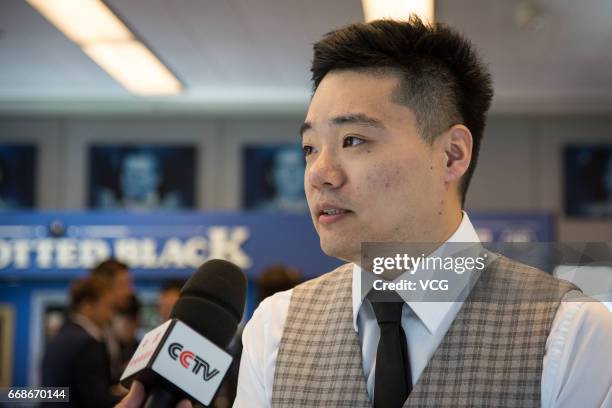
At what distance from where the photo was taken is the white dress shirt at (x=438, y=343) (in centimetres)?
105

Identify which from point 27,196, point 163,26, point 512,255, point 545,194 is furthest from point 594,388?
point 27,196

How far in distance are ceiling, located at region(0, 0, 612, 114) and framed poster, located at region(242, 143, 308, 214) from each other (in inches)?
12.2

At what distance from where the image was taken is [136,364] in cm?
104

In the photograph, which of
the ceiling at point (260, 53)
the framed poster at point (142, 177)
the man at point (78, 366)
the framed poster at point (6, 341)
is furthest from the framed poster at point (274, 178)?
the man at point (78, 366)

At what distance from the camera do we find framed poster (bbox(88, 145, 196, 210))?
6.17m

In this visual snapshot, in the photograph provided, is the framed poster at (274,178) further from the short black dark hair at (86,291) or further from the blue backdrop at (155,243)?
the short black dark hair at (86,291)

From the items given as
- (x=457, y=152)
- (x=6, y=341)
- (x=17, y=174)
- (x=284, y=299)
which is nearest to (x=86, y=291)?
(x=6, y=341)

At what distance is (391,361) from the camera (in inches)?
44.7

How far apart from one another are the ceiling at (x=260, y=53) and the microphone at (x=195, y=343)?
8.44 feet

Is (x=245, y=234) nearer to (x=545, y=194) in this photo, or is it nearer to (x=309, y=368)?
(x=545, y=194)

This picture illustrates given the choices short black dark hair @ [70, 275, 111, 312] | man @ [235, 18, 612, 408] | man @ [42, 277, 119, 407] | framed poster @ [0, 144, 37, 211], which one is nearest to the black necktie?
man @ [235, 18, 612, 408]

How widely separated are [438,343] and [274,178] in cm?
502

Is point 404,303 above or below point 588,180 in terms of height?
below

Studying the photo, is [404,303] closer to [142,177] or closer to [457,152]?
[457,152]
